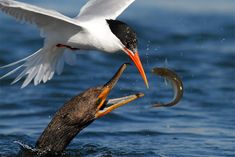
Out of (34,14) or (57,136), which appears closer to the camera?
(57,136)

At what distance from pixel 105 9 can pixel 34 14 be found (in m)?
1.37

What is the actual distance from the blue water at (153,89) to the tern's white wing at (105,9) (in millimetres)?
1517

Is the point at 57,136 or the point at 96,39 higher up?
the point at 96,39

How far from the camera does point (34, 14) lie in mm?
9672

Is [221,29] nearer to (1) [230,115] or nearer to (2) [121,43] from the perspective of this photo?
(1) [230,115]

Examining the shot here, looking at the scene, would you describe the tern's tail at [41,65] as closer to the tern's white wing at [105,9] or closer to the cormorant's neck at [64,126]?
the tern's white wing at [105,9]

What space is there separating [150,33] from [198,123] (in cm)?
557

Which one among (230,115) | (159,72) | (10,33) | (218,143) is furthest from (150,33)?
(159,72)

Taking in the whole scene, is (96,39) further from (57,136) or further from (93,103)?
(57,136)

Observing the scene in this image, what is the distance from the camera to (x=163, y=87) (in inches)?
557

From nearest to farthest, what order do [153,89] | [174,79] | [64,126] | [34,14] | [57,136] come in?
[64,126] < [57,136] < [174,79] < [34,14] < [153,89]

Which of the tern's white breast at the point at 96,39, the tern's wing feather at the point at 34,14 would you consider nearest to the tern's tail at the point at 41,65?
the tern's wing feather at the point at 34,14

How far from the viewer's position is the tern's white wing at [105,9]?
10.6 metres

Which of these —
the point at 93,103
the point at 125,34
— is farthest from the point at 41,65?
the point at 93,103
